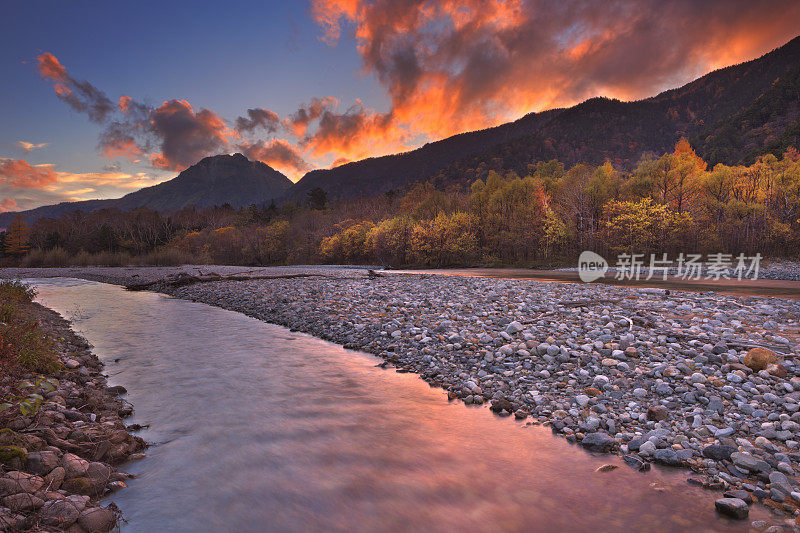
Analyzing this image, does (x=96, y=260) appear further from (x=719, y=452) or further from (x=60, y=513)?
(x=719, y=452)

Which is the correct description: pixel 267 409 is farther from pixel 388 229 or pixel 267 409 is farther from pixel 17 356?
pixel 388 229

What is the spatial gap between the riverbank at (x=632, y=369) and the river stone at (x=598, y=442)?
1 centimetres

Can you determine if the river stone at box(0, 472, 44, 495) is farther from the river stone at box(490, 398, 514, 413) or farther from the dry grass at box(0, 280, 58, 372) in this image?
the river stone at box(490, 398, 514, 413)

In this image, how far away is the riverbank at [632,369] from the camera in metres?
4.43

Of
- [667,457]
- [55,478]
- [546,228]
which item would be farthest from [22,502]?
[546,228]

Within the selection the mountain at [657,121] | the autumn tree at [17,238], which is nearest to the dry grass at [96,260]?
the autumn tree at [17,238]

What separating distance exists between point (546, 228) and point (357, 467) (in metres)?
54.1

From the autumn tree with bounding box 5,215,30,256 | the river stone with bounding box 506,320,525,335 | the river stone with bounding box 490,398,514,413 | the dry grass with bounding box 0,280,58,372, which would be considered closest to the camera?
the river stone with bounding box 490,398,514,413

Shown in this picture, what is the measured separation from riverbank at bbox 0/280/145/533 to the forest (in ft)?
169

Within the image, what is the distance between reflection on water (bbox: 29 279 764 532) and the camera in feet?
12.4

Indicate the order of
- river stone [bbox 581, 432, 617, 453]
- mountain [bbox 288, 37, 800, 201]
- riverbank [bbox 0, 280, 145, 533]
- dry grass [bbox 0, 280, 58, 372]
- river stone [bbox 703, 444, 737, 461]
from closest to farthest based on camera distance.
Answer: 1. riverbank [bbox 0, 280, 145, 533]
2. river stone [bbox 703, 444, 737, 461]
3. river stone [bbox 581, 432, 617, 453]
4. dry grass [bbox 0, 280, 58, 372]
5. mountain [bbox 288, 37, 800, 201]

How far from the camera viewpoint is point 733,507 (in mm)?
3479

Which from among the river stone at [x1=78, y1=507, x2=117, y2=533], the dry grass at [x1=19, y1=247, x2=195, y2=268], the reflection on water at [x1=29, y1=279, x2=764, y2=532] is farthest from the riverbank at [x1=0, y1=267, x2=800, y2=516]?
the dry grass at [x1=19, y1=247, x2=195, y2=268]

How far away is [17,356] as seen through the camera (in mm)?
6441
